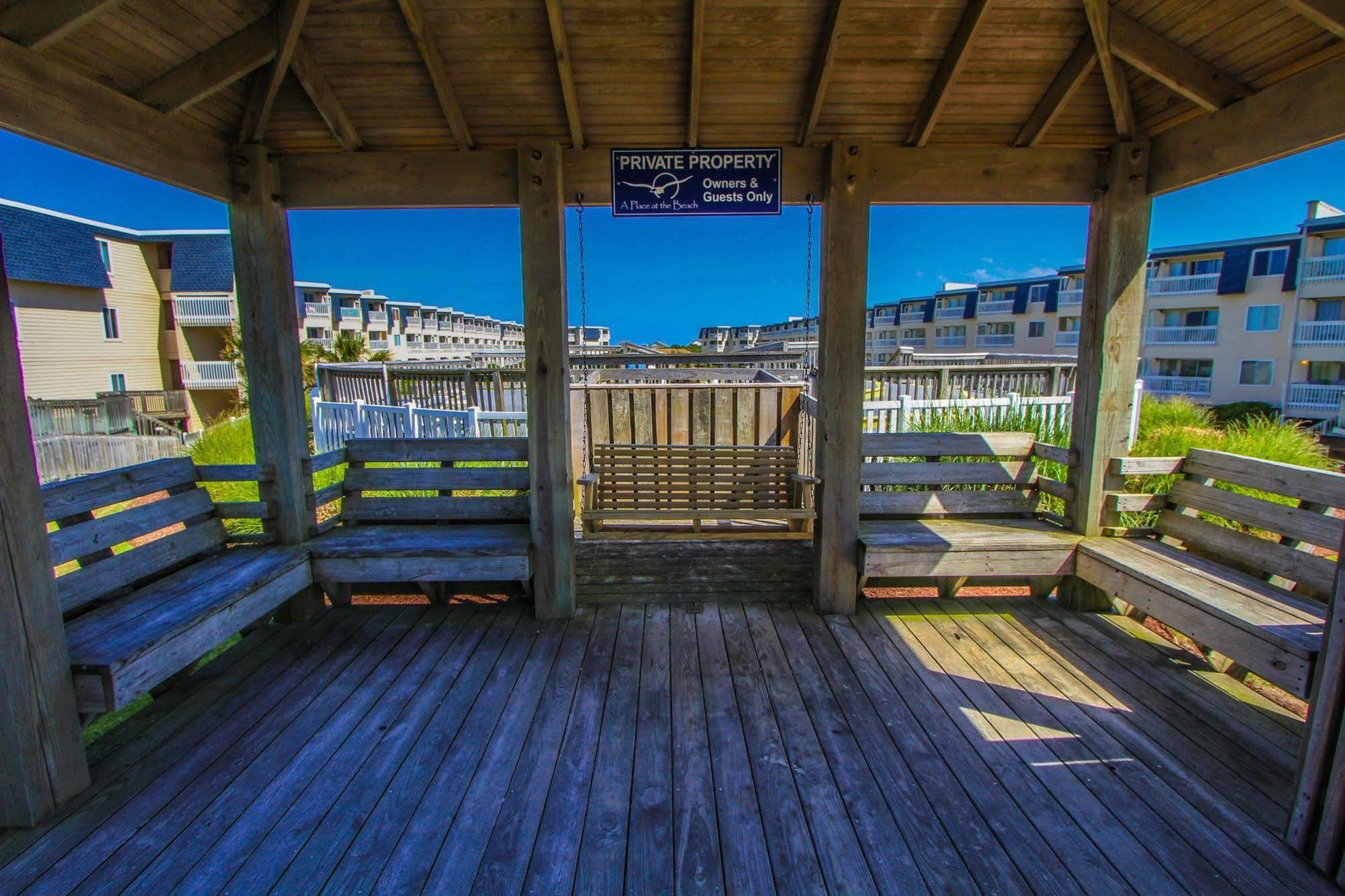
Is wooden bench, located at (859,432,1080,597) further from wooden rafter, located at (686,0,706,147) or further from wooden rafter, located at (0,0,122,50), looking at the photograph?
wooden rafter, located at (0,0,122,50)

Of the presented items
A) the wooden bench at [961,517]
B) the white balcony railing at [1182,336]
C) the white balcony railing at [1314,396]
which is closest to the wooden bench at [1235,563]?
the wooden bench at [961,517]

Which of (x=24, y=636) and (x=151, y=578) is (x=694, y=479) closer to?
(x=151, y=578)

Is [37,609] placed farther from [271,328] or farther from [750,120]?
[750,120]

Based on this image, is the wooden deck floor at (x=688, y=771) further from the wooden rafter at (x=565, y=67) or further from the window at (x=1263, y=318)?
the window at (x=1263, y=318)

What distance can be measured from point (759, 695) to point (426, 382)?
8499 mm

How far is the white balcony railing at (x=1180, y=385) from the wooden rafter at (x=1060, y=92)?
31.5m

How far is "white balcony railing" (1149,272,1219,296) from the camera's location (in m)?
28.2

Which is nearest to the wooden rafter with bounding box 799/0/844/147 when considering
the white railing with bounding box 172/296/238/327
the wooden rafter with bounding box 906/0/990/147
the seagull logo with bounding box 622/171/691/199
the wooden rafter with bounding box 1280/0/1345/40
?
the wooden rafter with bounding box 906/0/990/147

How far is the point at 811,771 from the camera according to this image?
2439 millimetres

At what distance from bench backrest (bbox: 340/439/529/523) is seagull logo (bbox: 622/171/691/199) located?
1798mm

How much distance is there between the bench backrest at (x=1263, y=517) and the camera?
117 inches

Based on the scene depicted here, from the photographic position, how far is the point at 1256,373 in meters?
26.9

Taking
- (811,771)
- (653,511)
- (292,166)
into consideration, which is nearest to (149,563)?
(292,166)

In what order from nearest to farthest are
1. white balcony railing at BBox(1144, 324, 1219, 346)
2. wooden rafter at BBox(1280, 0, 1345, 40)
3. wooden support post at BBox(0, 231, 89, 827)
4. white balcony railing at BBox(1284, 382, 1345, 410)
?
wooden support post at BBox(0, 231, 89, 827) → wooden rafter at BBox(1280, 0, 1345, 40) → white balcony railing at BBox(1284, 382, 1345, 410) → white balcony railing at BBox(1144, 324, 1219, 346)
